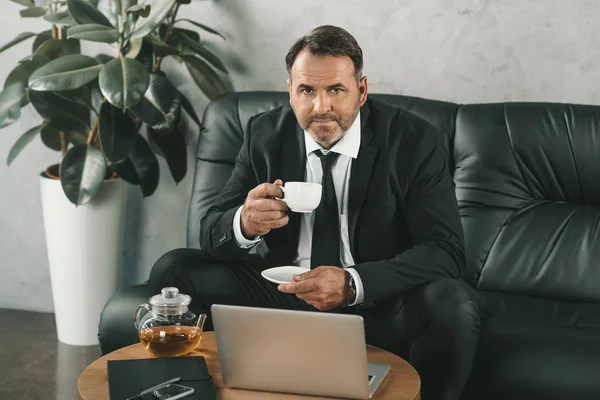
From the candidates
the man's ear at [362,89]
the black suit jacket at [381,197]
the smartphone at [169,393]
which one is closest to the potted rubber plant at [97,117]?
the black suit jacket at [381,197]

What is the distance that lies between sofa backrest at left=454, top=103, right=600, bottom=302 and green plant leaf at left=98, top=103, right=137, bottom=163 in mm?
1067

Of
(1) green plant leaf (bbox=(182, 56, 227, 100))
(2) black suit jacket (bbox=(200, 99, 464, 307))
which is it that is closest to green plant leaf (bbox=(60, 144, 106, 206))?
(1) green plant leaf (bbox=(182, 56, 227, 100))

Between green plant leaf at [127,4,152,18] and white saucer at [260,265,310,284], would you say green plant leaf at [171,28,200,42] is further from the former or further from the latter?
white saucer at [260,265,310,284]

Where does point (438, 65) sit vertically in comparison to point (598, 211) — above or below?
above

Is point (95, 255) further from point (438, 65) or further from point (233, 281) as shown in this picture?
point (438, 65)

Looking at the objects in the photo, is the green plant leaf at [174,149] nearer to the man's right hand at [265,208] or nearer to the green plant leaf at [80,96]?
the green plant leaf at [80,96]

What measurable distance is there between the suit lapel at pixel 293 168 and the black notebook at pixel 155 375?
25.3 inches

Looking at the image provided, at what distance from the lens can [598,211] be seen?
2578 millimetres

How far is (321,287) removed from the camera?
1.85 meters

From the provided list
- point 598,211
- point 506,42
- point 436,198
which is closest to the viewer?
point 436,198

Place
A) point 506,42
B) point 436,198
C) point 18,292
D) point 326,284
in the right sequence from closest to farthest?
1. point 326,284
2. point 436,198
3. point 506,42
4. point 18,292

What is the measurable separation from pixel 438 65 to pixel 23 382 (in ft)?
5.60

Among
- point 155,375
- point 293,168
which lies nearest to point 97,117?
point 293,168

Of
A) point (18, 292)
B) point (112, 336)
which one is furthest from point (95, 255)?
point (112, 336)
